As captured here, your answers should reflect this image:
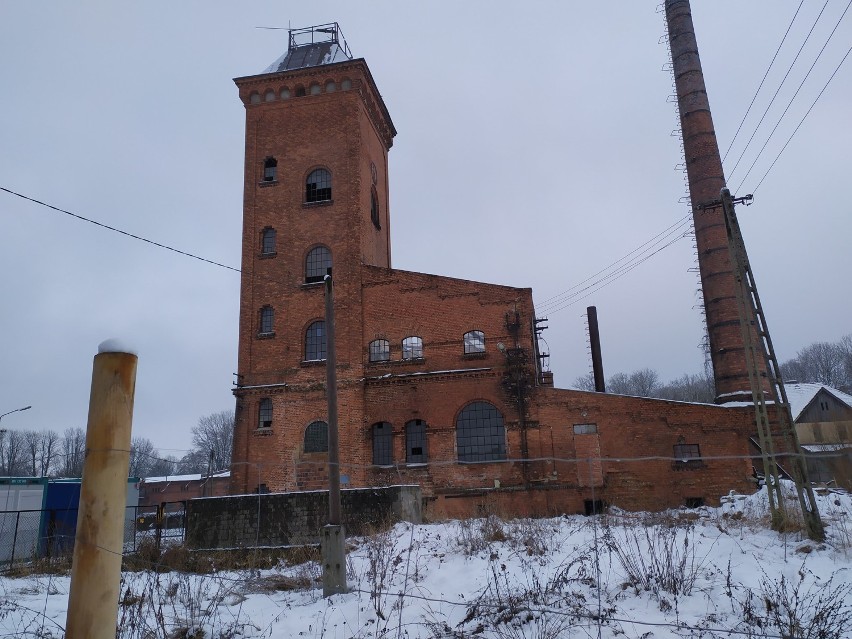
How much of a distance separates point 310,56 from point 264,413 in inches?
609

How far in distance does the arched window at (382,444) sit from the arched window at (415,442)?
0.61 metres

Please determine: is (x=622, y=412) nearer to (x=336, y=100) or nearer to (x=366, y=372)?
(x=366, y=372)

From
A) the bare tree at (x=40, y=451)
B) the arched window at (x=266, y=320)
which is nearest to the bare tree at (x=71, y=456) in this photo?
the bare tree at (x=40, y=451)

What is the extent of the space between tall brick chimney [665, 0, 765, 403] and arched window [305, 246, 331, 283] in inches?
560

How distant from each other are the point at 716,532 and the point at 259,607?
7056 millimetres

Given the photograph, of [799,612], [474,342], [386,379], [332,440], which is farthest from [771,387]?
[386,379]

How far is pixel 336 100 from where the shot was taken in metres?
25.2

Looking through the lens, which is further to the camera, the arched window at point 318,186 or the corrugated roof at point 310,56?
the corrugated roof at point 310,56

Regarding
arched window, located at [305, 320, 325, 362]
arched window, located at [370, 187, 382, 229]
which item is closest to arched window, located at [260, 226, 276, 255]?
arched window, located at [305, 320, 325, 362]

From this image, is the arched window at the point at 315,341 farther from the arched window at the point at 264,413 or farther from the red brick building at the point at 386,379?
the arched window at the point at 264,413

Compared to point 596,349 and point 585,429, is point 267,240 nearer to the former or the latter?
point 585,429

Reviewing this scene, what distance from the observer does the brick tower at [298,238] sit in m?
22.3

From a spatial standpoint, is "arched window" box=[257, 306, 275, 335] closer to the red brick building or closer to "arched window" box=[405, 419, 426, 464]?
the red brick building

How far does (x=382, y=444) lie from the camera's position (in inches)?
869
